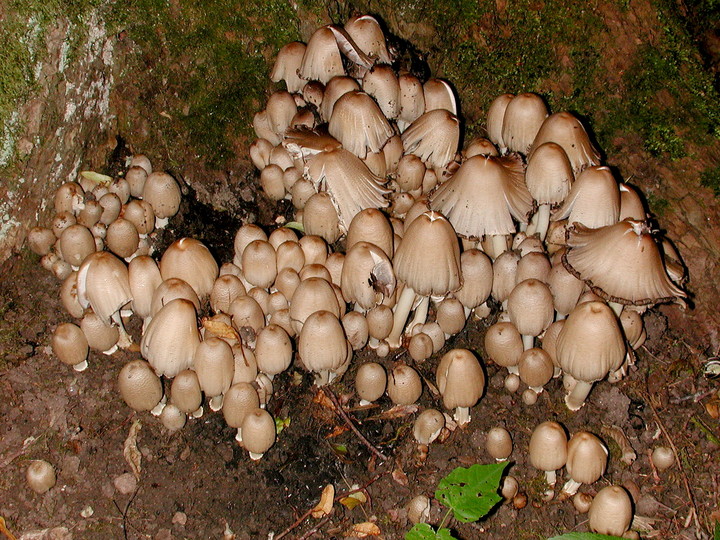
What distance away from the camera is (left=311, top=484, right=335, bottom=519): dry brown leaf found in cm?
263

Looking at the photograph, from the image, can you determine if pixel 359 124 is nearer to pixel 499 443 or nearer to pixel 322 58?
pixel 322 58

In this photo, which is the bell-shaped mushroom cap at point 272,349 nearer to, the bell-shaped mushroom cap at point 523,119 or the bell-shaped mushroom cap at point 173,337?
the bell-shaped mushroom cap at point 173,337

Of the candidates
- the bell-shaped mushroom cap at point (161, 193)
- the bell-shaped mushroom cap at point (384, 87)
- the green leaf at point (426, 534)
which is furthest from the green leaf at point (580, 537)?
the bell-shaped mushroom cap at point (161, 193)

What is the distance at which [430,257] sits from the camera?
2607 mm

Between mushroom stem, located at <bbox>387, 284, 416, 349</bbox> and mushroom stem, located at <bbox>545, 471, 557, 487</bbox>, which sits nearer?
mushroom stem, located at <bbox>545, 471, 557, 487</bbox>

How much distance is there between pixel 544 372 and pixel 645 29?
6.95 ft

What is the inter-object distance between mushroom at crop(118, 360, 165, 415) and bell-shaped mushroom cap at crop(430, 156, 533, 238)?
144 centimetres

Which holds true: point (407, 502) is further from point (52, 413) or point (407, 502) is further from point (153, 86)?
point (153, 86)

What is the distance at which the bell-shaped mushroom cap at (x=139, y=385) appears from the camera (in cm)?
263

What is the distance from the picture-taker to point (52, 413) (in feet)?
9.20

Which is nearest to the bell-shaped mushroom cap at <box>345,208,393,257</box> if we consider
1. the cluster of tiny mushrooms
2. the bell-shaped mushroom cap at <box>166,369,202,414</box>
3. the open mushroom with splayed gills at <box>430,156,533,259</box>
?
the cluster of tiny mushrooms

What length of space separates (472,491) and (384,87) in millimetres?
1955

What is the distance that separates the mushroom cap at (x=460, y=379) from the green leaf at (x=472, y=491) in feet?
1.25

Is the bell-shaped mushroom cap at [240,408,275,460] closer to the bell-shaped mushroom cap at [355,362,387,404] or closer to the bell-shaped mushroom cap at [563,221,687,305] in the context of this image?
the bell-shaped mushroom cap at [355,362,387,404]
